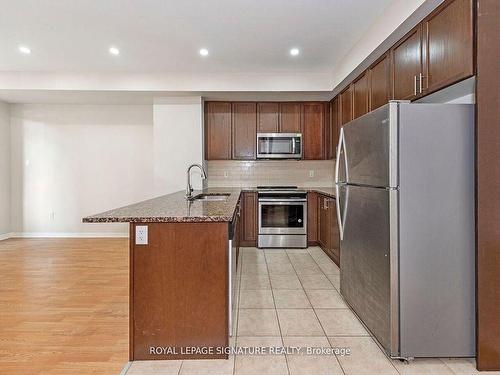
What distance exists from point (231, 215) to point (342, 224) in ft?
4.07

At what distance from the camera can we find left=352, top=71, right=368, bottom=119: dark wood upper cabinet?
145 inches

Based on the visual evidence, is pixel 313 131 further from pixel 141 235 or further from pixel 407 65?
pixel 141 235

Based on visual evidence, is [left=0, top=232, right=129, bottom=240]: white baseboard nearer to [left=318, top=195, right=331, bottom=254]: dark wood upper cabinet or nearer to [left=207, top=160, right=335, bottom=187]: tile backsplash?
[left=207, top=160, right=335, bottom=187]: tile backsplash

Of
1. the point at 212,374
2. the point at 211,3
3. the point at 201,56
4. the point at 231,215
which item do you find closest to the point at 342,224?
the point at 231,215

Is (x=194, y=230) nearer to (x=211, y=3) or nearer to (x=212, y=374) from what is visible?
(x=212, y=374)

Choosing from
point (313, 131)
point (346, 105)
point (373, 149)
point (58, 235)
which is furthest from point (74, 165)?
point (373, 149)

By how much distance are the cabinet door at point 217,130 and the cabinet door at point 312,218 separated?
1.49m

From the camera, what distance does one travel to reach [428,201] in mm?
1995

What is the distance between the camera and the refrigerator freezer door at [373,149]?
6.56 ft

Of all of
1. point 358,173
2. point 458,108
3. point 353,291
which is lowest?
point 353,291

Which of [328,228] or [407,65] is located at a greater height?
[407,65]

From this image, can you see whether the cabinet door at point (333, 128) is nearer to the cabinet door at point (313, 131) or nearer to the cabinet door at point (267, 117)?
the cabinet door at point (313, 131)

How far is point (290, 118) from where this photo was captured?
5316 mm

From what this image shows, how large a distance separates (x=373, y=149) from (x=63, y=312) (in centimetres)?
285
